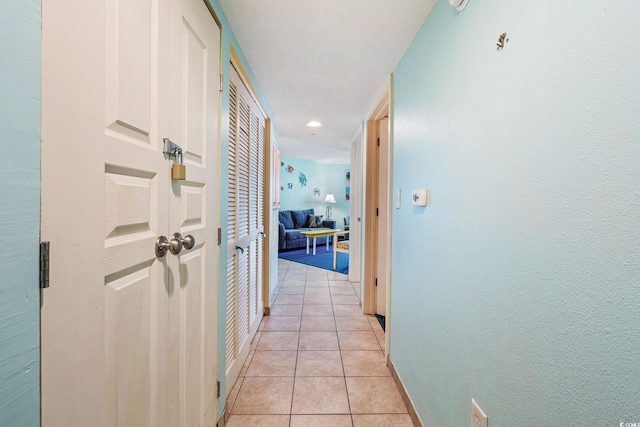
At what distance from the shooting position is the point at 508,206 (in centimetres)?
79

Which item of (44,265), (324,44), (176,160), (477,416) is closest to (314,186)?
(324,44)

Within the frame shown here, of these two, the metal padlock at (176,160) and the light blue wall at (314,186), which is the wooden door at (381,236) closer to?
the metal padlock at (176,160)

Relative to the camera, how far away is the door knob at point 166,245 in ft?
2.63

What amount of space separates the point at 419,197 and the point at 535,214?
0.72 m

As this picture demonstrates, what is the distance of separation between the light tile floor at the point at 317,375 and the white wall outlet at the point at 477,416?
65 centimetres

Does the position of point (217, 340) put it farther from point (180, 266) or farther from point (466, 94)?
point (466, 94)

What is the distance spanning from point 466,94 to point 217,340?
5.08ft

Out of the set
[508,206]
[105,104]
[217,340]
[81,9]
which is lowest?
[217,340]

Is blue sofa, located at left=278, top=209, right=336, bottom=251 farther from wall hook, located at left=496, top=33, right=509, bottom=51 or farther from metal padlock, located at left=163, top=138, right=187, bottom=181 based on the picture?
wall hook, located at left=496, top=33, right=509, bottom=51

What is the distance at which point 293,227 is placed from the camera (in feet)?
22.1

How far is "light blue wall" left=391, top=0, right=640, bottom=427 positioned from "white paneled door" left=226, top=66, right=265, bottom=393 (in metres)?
1.13

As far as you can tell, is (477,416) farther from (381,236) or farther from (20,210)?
(381,236)

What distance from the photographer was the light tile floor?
1.48m

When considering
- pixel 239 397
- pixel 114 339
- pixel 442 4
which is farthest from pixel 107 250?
pixel 442 4
